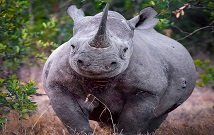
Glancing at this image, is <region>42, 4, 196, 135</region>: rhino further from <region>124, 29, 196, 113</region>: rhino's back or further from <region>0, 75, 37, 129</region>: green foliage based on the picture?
<region>0, 75, 37, 129</region>: green foliage

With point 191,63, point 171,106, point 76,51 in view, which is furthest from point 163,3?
point 76,51

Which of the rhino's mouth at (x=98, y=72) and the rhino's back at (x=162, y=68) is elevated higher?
the rhino's mouth at (x=98, y=72)

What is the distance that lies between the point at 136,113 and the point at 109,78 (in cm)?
58

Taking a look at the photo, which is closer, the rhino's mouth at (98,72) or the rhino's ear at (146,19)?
the rhino's mouth at (98,72)

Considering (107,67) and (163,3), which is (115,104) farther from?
(163,3)

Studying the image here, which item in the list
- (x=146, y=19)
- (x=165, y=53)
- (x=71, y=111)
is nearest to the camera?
(x=71, y=111)

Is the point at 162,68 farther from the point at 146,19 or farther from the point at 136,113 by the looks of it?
the point at 136,113

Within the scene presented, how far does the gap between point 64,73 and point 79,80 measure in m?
0.19

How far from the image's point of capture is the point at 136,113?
6516mm

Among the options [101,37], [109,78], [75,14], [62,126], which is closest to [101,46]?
[101,37]

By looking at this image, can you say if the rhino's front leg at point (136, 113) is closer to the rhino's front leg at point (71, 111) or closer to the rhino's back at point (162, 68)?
the rhino's back at point (162, 68)

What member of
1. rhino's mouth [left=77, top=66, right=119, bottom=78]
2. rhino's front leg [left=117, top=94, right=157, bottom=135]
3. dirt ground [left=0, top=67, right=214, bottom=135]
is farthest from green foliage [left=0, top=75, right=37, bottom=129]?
rhino's mouth [left=77, top=66, right=119, bottom=78]

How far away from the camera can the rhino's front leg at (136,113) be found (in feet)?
21.4

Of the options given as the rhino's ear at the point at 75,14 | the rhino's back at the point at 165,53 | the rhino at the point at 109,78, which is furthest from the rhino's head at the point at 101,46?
the rhino's back at the point at 165,53
